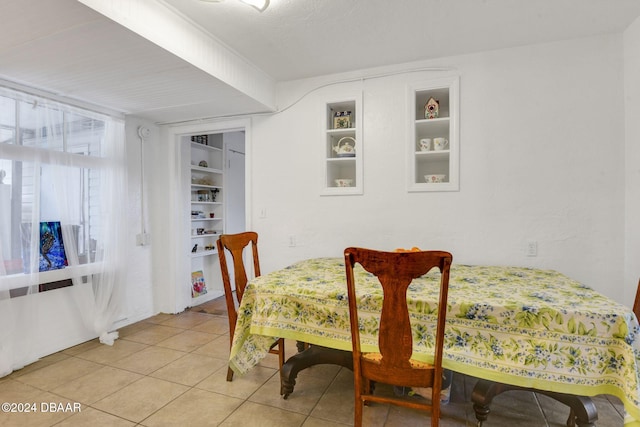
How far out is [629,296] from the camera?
89.1 inches

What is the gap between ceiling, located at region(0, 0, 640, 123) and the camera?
5.88ft

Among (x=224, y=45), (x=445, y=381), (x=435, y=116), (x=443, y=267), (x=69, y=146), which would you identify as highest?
(x=224, y=45)

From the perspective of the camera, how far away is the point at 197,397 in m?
1.98

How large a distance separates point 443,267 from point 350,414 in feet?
3.74

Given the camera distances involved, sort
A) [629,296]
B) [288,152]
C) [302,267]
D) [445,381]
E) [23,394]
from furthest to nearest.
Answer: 1. [288,152]
2. [302,267]
3. [629,296]
4. [23,394]
5. [445,381]

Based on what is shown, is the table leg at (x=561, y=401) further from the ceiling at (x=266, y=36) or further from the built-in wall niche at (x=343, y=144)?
the ceiling at (x=266, y=36)

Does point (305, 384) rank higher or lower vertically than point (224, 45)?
lower

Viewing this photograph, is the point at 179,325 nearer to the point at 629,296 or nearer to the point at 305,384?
the point at 305,384

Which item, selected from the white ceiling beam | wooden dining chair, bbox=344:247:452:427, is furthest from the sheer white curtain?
wooden dining chair, bbox=344:247:452:427

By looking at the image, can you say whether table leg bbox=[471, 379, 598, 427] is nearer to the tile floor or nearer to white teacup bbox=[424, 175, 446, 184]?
the tile floor

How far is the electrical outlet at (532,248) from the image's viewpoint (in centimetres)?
247

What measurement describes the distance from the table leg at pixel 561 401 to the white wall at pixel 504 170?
3.70 ft

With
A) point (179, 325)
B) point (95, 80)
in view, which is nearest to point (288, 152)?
point (95, 80)

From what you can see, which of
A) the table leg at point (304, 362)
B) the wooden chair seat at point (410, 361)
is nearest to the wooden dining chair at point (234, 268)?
the table leg at point (304, 362)
